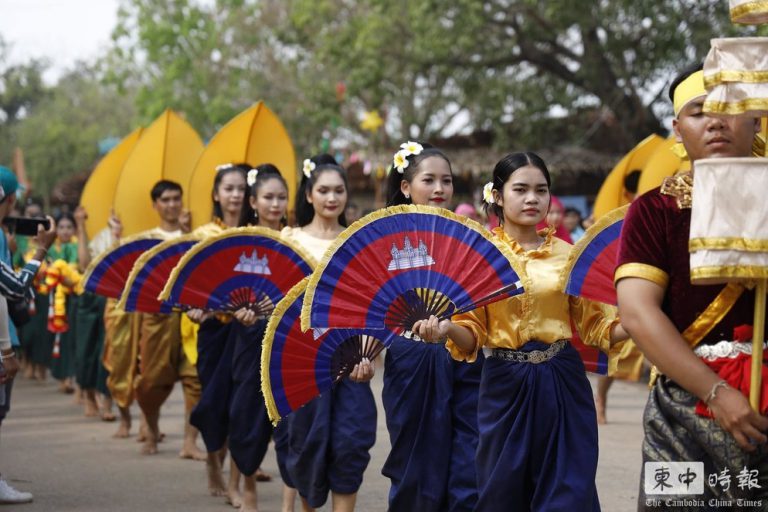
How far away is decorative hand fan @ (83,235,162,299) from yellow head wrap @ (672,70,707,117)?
542 cm

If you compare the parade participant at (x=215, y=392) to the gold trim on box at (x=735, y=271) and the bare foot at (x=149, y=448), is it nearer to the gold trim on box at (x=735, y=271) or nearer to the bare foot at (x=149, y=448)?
the bare foot at (x=149, y=448)

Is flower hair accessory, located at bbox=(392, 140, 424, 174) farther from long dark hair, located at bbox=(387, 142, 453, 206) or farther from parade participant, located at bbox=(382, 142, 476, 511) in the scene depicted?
parade participant, located at bbox=(382, 142, 476, 511)

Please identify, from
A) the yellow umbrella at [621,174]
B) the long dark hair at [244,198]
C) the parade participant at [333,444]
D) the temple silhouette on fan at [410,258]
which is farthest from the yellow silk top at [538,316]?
the yellow umbrella at [621,174]

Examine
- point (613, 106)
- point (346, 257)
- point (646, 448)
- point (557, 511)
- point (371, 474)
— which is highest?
point (613, 106)

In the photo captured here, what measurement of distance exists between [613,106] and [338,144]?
12874 millimetres

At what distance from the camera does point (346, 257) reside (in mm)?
4621

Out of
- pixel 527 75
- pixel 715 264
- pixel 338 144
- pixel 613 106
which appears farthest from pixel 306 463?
pixel 338 144

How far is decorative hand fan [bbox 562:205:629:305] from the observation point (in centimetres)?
461

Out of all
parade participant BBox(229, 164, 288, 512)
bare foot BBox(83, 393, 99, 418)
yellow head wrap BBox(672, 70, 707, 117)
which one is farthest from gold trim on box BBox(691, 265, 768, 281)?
bare foot BBox(83, 393, 99, 418)

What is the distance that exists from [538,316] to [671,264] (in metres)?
1.46

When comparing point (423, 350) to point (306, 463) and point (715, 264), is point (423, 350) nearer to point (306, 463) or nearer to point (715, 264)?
point (306, 463)

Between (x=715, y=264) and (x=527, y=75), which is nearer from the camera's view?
(x=715, y=264)

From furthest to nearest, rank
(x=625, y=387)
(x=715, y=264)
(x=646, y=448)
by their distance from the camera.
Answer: (x=625, y=387), (x=646, y=448), (x=715, y=264)

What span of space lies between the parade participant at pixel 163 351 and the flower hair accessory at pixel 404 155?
123 inches
